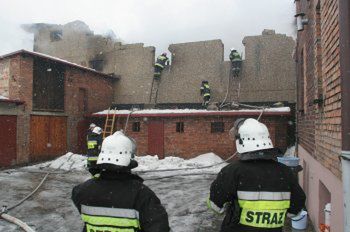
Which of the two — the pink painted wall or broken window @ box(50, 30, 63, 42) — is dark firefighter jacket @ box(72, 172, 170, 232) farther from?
broken window @ box(50, 30, 63, 42)

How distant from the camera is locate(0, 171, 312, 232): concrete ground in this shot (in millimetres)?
6457

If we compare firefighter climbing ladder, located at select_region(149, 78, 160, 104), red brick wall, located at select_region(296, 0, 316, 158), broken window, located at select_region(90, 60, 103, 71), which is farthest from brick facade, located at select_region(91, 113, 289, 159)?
red brick wall, located at select_region(296, 0, 316, 158)

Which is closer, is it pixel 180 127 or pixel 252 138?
pixel 252 138

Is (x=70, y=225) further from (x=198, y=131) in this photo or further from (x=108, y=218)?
(x=198, y=131)

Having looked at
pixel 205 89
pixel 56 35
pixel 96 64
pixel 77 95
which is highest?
pixel 56 35

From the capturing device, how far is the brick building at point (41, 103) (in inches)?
587

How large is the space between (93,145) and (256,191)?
7.54 m

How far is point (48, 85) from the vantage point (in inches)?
666

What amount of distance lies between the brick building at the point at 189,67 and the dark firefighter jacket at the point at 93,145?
34.4 feet

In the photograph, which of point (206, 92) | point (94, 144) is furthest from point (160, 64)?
point (94, 144)

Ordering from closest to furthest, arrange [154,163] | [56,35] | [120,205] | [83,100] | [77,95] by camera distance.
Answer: [120,205], [154,163], [77,95], [83,100], [56,35]

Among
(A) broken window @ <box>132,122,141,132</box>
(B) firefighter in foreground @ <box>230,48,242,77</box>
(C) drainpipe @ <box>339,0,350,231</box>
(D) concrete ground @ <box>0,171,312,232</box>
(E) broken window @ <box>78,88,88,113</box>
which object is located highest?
(B) firefighter in foreground @ <box>230,48,242,77</box>

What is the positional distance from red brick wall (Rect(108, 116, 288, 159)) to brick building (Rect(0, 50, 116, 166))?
10.8 feet

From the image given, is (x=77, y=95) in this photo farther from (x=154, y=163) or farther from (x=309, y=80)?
(x=309, y=80)
